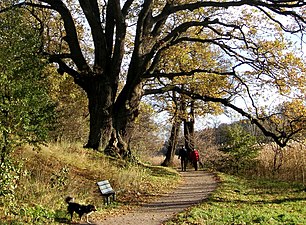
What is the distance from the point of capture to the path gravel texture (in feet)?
31.8

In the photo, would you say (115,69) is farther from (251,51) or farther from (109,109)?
(251,51)

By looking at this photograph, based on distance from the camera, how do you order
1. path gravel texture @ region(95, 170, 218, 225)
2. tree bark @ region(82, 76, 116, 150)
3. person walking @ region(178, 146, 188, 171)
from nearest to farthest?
path gravel texture @ region(95, 170, 218, 225), tree bark @ region(82, 76, 116, 150), person walking @ region(178, 146, 188, 171)

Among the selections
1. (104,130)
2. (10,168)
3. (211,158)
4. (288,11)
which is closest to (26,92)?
(10,168)

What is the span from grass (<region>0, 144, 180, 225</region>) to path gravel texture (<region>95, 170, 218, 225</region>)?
464 mm

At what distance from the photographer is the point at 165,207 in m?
11.6

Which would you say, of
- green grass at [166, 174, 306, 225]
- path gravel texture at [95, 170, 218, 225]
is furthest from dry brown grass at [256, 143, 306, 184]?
path gravel texture at [95, 170, 218, 225]

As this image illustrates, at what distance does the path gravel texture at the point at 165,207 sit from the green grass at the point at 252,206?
0.41 meters

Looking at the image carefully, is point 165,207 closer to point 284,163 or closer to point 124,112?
point 124,112

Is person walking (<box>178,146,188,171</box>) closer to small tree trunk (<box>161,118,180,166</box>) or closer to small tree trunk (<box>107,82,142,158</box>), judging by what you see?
small tree trunk (<box>161,118,180,166</box>)

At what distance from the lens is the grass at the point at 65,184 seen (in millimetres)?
8381

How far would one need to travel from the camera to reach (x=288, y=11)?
16.6 m

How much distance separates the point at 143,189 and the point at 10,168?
280 inches

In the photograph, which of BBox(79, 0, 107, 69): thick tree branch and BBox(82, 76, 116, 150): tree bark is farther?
BBox(79, 0, 107, 69): thick tree branch

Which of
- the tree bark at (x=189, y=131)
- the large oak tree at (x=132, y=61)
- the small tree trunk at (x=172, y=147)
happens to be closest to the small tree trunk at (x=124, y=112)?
the large oak tree at (x=132, y=61)
